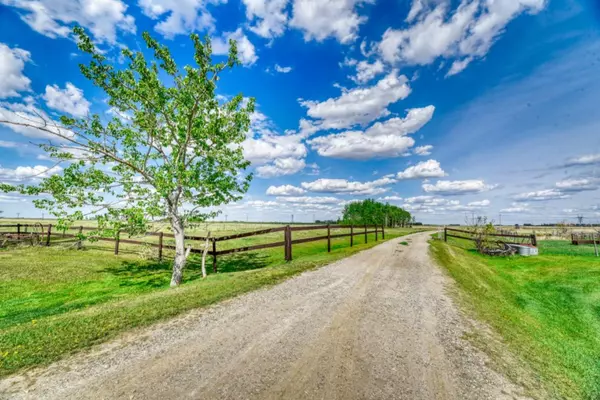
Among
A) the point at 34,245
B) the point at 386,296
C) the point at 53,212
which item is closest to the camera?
the point at 386,296

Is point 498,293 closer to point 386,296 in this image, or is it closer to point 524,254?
point 386,296

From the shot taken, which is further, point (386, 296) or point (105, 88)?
point (105, 88)

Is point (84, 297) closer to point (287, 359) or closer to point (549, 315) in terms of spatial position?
point (287, 359)

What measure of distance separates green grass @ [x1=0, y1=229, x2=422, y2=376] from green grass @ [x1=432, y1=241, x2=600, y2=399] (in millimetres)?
5421

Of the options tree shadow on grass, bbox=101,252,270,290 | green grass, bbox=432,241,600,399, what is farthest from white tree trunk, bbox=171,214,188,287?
green grass, bbox=432,241,600,399

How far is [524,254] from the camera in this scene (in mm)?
15750

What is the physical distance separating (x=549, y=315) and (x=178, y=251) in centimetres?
1133

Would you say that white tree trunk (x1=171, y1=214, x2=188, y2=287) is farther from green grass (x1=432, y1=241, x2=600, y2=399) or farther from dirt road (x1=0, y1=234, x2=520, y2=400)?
green grass (x1=432, y1=241, x2=600, y2=399)

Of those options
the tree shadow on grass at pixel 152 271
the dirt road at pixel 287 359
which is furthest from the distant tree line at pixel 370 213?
the dirt road at pixel 287 359

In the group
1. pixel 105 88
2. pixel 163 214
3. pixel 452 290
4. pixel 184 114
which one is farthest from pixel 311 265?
pixel 105 88

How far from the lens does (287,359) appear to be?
354 cm

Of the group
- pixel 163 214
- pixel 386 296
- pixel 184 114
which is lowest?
pixel 386 296

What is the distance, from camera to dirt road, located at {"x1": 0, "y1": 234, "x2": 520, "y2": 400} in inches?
115

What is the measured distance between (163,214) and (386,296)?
26.2 ft
